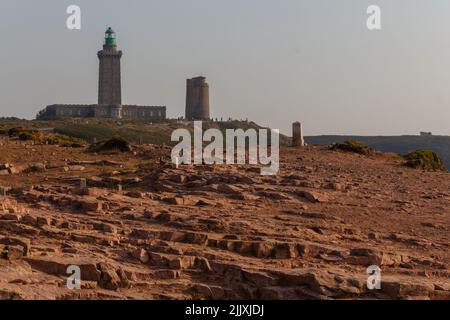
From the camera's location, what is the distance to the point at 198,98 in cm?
9600

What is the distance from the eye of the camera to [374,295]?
384 inches

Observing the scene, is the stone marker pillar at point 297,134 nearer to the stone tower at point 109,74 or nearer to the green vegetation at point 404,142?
the green vegetation at point 404,142

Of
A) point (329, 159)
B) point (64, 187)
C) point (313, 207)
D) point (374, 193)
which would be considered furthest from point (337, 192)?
point (329, 159)

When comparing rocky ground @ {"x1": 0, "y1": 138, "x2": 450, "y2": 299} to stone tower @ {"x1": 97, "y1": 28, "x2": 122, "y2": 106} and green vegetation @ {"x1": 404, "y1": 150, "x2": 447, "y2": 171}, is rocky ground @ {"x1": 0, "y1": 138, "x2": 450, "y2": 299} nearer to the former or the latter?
green vegetation @ {"x1": 404, "y1": 150, "x2": 447, "y2": 171}

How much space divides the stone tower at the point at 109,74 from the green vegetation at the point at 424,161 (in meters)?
69.0

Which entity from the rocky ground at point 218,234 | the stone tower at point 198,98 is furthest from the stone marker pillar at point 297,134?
the stone tower at point 198,98

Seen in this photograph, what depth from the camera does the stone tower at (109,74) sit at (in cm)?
9706

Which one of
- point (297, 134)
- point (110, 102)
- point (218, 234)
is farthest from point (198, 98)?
point (218, 234)

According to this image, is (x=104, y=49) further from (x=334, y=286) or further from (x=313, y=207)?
(x=334, y=286)

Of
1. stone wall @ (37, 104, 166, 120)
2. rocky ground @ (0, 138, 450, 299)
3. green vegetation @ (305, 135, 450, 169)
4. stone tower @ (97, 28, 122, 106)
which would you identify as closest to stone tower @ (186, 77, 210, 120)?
stone wall @ (37, 104, 166, 120)

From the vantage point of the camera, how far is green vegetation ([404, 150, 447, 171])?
2767 cm

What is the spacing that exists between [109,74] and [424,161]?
240 feet

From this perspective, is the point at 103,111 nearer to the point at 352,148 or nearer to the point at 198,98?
the point at 198,98
